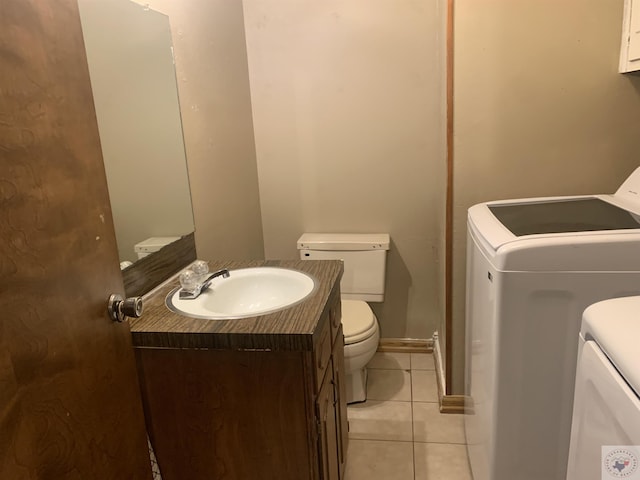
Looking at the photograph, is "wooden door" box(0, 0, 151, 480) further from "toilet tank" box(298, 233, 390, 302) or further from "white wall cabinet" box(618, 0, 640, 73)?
"white wall cabinet" box(618, 0, 640, 73)

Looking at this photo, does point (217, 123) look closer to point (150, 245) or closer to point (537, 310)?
point (150, 245)

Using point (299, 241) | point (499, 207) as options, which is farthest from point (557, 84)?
point (299, 241)

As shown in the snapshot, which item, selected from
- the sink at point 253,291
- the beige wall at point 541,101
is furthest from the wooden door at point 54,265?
the beige wall at point 541,101

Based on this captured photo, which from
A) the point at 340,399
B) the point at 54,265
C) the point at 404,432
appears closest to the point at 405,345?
the point at 404,432

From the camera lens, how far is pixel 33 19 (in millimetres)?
885

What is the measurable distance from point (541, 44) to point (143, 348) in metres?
1.69

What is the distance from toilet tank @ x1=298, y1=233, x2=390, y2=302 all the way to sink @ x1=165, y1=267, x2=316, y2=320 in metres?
0.87

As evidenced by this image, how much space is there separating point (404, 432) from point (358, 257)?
88cm

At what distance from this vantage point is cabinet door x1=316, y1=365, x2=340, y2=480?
1.40 meters

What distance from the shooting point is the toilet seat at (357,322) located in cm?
225

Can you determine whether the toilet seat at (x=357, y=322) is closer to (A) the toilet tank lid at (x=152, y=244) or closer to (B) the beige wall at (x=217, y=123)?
(B) the beige wall at (x=217, y=123)

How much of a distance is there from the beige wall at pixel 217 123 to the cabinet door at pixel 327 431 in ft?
2.63

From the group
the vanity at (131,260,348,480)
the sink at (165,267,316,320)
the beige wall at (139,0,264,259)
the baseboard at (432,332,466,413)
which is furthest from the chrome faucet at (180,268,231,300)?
the baseboard at (432,332,466,413)

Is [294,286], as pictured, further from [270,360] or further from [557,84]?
[557,84]
